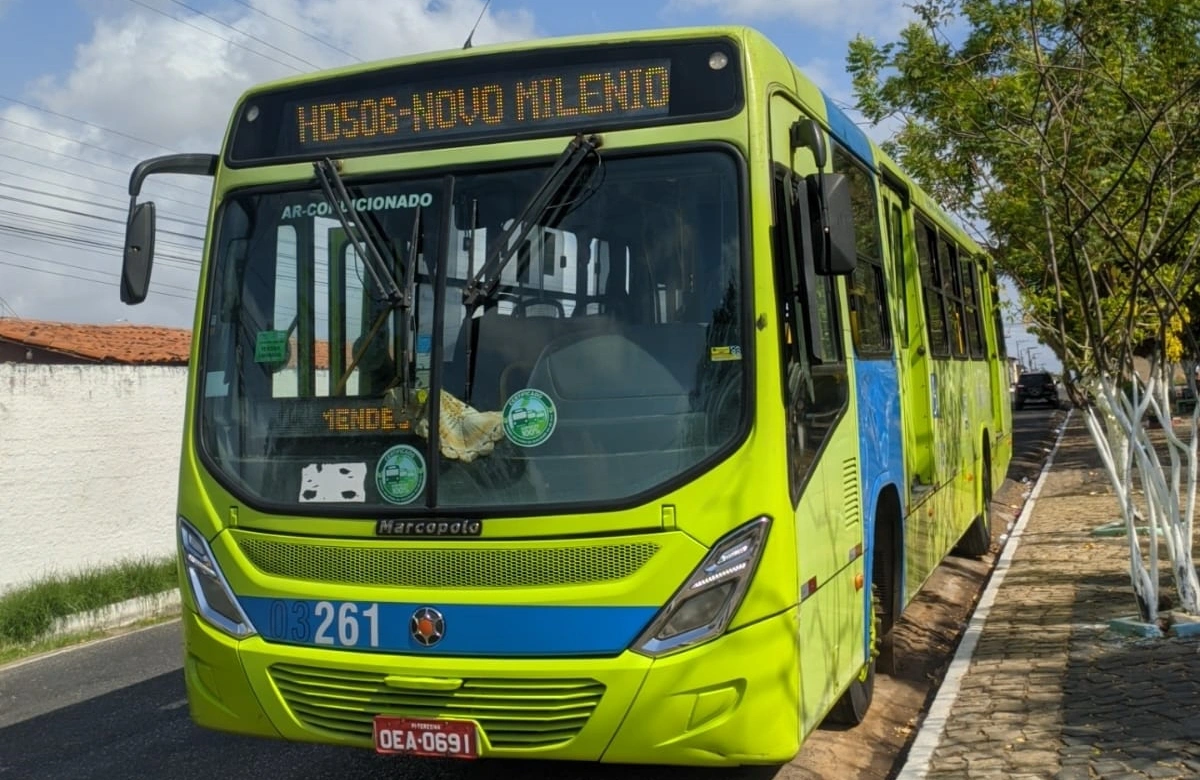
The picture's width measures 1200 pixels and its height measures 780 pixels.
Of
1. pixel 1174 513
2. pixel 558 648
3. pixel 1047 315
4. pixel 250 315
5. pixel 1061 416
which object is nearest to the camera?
pixel 558 648

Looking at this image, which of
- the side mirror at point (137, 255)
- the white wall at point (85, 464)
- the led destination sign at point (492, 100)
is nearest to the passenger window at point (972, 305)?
the led destination sign at point (492, 100)

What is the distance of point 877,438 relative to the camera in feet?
21.5

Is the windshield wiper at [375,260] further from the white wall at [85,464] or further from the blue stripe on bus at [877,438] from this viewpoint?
the white wall at [85,464]

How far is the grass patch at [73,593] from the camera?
1146 cm

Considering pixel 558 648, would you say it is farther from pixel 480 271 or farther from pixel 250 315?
pixel 250 315

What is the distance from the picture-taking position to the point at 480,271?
16.2 ft

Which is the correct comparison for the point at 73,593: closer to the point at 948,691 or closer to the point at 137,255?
the point at 137,255

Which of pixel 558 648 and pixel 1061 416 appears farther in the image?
pixel 1061 416

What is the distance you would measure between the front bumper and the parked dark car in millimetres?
59231

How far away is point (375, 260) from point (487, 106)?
78 centimetres

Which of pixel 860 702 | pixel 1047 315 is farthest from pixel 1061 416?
pixel 860 702

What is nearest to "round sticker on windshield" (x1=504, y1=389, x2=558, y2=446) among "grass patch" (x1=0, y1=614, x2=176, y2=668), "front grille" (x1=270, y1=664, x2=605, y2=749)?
"front grille" (x1=270, y1=664, x2=605, y2=749)

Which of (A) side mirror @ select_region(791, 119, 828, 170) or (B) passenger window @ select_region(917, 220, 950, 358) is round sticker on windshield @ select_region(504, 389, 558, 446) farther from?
(B) passenger window @ select_region(917, 220, 950, 358)

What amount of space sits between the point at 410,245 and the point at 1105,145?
5.51 metres
